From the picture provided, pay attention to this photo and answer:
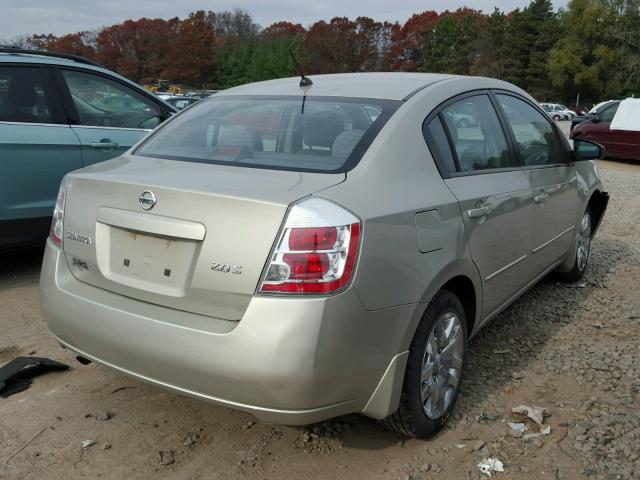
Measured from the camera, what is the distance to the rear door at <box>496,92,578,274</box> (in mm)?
3934

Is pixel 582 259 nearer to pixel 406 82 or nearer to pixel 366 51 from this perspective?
pixel 406 82

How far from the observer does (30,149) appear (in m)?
4.97

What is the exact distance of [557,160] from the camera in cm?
448

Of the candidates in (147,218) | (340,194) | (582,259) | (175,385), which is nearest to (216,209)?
(147,218)

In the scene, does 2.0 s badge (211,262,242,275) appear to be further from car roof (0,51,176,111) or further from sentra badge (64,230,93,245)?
car roof (0,51,176,111)

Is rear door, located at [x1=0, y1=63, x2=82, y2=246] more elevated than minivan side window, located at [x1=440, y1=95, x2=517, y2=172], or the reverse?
minivan side window, located at [x1=440, y1=95, x2=517, y2=172]

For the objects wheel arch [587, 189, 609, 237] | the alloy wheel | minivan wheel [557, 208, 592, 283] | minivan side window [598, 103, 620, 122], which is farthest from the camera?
minivan side window [598, 103, 620, 122]

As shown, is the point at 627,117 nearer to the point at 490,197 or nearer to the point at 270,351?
the point at 490,197

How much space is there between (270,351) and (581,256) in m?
3.92

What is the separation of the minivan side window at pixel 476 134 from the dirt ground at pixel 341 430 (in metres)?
1.19

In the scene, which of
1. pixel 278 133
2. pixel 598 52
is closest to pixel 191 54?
pixel 598 52

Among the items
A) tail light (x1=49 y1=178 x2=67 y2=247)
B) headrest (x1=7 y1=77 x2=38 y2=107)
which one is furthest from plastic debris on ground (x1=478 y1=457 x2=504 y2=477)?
headrest (x1=7 y1=77 x2=38 y2=107)

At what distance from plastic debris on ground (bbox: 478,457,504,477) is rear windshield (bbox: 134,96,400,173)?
4.55 feet

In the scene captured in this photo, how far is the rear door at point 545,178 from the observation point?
3.93m
